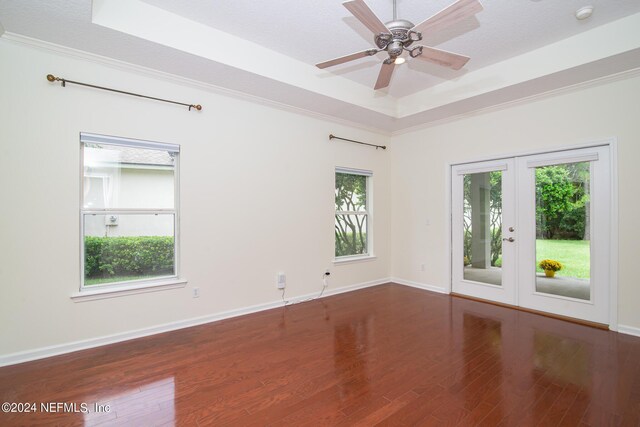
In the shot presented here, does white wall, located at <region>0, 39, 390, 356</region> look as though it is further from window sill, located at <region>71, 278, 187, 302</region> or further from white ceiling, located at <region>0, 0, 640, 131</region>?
white ceiling, located at <region>0, 0, 640, 131</region>

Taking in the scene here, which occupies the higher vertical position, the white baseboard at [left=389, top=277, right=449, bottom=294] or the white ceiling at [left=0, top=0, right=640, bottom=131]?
the white ceiling at [left=0, top=0, right=640, bottom=131]

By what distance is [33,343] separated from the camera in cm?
267

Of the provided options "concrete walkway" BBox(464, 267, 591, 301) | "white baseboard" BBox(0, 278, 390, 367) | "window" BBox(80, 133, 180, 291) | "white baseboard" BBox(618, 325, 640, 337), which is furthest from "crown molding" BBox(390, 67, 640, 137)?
"window" BBox(80, 133, 180, 291)

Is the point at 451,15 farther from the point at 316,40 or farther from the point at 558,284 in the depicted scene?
the point at 558,284

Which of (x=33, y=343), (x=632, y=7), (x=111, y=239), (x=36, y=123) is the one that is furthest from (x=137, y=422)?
(x=632, y=7)

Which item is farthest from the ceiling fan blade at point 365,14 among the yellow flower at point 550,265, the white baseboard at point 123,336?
the yellow flower at point 550,265

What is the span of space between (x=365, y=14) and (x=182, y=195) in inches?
103

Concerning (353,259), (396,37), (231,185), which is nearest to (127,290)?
(231,185)

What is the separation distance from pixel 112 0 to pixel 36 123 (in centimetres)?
129

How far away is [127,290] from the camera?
308cm

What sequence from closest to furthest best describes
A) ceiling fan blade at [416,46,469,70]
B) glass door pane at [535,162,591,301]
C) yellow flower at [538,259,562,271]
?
ceiling fan blade at [416,46,469,70], glass door pane at [535,162,591,301], yellow flower at [538,259,562,271]

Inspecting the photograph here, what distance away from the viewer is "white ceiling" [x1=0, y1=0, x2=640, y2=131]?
261 centimetres

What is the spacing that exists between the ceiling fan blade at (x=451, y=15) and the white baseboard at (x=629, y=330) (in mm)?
3680

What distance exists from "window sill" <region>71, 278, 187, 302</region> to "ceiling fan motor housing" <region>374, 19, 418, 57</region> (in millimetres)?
3129
